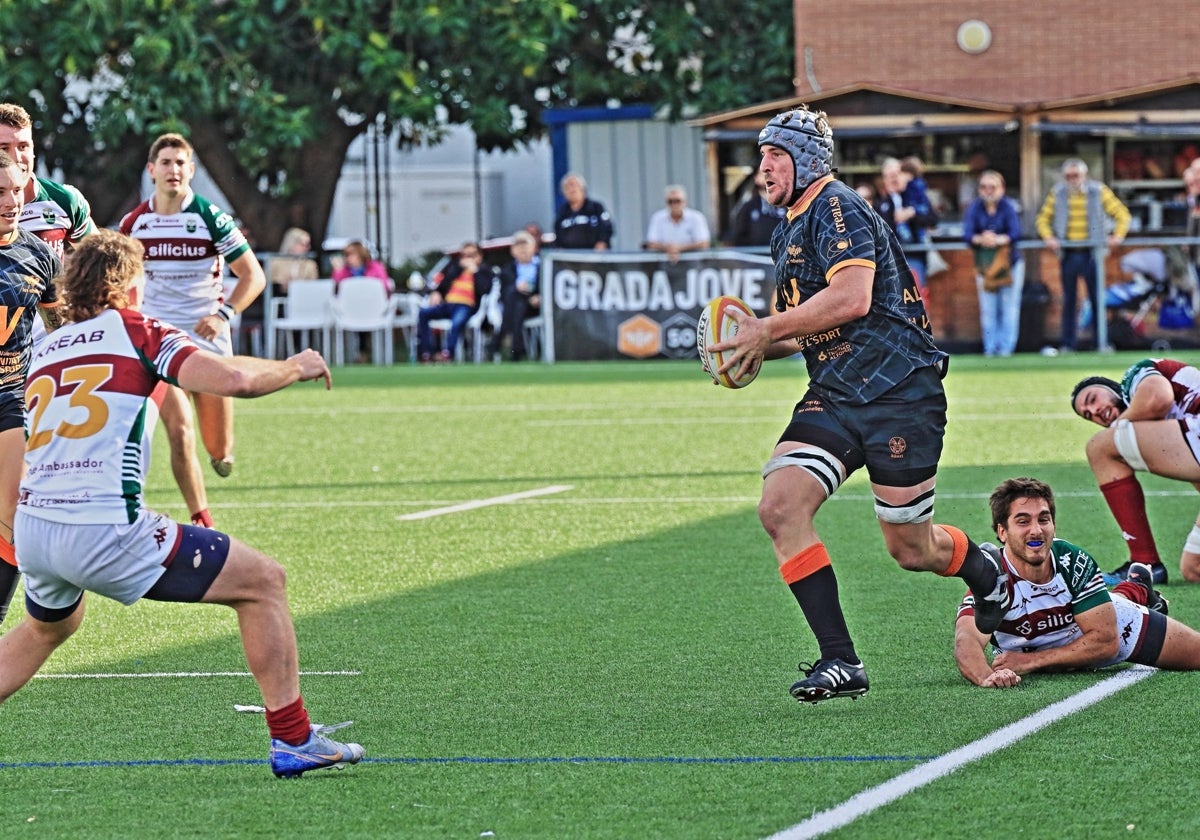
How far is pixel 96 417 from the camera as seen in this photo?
5.25m

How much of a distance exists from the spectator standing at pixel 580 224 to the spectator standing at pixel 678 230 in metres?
0.55

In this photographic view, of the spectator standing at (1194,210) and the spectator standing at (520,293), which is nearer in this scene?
the spectator standing at (1194,210)

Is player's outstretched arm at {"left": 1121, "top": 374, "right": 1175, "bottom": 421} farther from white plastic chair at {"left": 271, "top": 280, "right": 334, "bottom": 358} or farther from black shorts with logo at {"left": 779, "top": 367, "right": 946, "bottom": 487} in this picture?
white plastic chair at {"left": 271, "top": 280, "right": 334, "bottom": 358}

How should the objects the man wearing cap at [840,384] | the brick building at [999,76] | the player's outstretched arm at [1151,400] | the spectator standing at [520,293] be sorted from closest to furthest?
1. the man wearing cap at [840,384]
2. the player's outstretched arm at [1151,400]
3. the spectator standing at [520,293]
4. the brick building at [999,76]

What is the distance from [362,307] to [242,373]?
63.3 ft

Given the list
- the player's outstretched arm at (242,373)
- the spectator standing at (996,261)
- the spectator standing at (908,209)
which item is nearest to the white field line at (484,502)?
the player's outstretched arm at (242,373)

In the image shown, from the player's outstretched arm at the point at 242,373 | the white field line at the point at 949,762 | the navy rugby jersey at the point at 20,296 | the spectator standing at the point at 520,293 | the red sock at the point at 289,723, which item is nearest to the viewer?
the white field line at the point at 949,762

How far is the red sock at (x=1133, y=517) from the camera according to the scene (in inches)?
333

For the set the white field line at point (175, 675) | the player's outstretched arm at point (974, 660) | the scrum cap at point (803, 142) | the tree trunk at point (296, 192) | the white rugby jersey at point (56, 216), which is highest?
the tree trunk at point (296, 192)

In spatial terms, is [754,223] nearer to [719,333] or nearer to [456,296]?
[456,296]

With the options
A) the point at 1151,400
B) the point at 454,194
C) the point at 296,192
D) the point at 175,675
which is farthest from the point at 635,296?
the point at 175,675

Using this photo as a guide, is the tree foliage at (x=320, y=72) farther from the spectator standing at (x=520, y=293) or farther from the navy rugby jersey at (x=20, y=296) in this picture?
the navy rugby jersey at (x=20, y=296)

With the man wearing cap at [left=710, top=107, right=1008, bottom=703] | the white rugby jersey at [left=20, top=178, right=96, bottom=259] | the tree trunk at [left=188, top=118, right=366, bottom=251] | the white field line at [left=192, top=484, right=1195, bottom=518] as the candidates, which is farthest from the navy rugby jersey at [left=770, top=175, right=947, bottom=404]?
the tree trunk at [left=188, top=118, right=366, bottom=251]

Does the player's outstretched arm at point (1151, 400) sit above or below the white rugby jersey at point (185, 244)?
below
